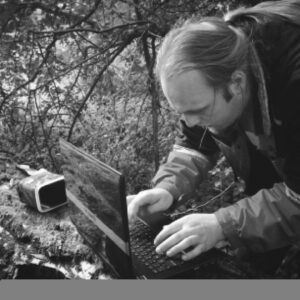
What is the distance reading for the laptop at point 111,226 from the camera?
1.38 m

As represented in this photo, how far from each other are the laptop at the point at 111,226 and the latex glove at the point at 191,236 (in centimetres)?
5

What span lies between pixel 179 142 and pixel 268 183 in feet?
1.64

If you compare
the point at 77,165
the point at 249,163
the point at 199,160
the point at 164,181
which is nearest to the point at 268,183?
the point at 249,163

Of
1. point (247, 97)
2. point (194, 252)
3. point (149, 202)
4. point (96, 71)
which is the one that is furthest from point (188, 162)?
point (96, 71)

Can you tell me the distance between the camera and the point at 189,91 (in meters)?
1.62

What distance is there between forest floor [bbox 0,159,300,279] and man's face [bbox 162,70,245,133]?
0.54m

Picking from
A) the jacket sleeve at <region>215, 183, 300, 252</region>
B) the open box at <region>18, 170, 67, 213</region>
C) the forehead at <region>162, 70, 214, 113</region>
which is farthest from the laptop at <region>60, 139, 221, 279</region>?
the forehead at <region>162, 70, 214, 113</region>

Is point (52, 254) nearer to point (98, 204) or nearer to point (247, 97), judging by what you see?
point (98, 204)

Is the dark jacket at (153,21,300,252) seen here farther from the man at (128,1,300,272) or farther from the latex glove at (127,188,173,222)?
the latex glove at (127,188,173,222)

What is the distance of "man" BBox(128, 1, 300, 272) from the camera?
1.56m

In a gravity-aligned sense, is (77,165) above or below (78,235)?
above

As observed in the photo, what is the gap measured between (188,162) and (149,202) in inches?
14.6

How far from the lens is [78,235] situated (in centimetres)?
194

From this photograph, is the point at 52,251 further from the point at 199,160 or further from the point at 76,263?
the point at 199,160
